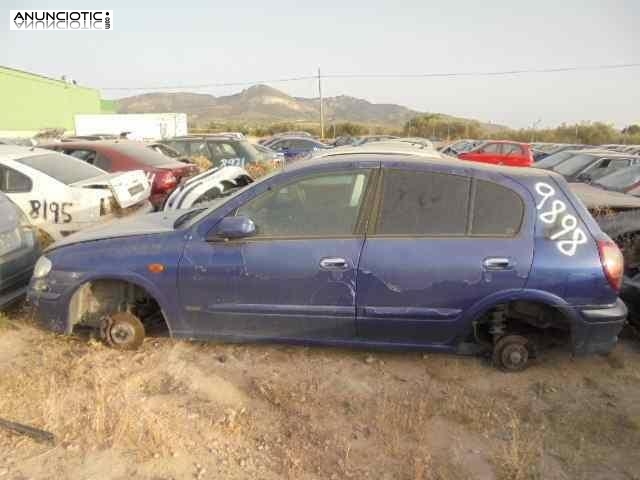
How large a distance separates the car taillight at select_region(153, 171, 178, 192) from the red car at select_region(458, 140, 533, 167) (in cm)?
1107

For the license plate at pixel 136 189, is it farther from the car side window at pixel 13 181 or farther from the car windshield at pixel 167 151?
the car windshield at pixel 167 151

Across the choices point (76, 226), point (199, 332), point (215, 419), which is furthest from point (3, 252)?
point (215, 419)

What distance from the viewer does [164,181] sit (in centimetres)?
716

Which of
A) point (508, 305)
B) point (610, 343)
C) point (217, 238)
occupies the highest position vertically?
point (217, 238)

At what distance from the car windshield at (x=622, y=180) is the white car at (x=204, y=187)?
231 inches

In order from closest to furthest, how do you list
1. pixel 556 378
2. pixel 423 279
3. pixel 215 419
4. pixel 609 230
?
pixel 215 419 → pixel 423 279 → pixel 556 378 → pixel 609 230

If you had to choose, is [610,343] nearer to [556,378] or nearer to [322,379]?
[556,378]

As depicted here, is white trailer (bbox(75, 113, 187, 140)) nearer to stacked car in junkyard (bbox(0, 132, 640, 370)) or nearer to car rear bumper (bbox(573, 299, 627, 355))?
stacked car in junkyard (bbox(0, 132, 640, 370))

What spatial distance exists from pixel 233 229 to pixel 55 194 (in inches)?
138

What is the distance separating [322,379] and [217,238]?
3.99ft

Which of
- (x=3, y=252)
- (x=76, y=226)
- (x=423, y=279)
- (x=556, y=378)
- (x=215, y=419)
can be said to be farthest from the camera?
(x=76, y=226)

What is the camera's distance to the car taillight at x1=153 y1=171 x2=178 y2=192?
23.3 feet

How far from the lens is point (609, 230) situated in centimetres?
458

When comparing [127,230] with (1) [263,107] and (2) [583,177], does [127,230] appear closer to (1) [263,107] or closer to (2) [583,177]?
(2) [583,177]
